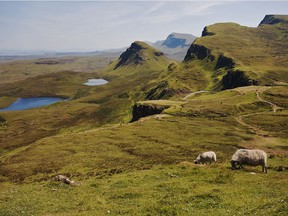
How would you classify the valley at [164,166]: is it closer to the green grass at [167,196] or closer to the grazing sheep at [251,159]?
the green grass at [167,196]

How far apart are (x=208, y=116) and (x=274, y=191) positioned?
94587mm

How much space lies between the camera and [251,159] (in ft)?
116

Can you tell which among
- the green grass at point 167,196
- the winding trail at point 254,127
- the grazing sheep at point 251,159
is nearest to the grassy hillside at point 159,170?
the green grass at point 167,196

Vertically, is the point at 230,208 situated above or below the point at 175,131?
above

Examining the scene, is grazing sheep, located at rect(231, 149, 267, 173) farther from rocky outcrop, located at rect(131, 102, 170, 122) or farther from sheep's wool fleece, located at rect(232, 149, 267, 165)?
rocky outcrop, located at rect(131, 102, 170, 122)

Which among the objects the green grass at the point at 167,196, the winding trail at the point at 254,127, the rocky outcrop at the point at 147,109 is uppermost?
the green grass at the point at 167,196

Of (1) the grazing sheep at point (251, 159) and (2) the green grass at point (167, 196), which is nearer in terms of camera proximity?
(2) the green grass at point (167, 196)

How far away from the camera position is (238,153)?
118 ft

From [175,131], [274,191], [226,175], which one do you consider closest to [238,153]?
[226,175]

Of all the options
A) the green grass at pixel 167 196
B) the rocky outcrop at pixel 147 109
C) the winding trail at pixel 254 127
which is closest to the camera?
the green grass at pixel 167 196

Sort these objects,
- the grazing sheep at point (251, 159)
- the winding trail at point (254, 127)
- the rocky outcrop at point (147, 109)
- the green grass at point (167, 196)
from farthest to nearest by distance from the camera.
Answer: the rocky outcrop at point (147, 109) → the winding trail at point (254, 127) → the grazing sheep at point (251, 159) → the green grass at point (167, 196)

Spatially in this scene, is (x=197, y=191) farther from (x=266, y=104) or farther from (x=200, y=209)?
(x=266, y=104)

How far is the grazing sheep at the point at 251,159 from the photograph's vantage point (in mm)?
35281

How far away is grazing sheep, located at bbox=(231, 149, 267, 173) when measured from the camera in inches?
1389
